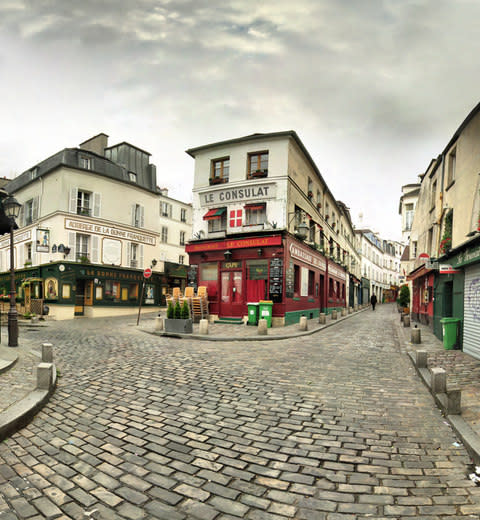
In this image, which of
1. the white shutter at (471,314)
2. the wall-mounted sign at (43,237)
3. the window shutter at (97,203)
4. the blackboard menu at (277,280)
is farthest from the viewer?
the window shutter at (97,203)

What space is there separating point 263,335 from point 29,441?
9.36 metres

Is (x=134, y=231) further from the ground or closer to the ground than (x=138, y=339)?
further from the ground

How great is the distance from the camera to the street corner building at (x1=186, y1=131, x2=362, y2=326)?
658 inches

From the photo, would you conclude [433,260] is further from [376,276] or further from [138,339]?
[376,276]

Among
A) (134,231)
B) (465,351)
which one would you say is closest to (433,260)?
(465,351)

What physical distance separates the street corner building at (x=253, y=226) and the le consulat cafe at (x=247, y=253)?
49 mm

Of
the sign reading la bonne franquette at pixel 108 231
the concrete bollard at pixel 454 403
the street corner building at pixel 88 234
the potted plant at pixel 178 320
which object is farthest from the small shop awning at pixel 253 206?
the concrete bollard at pixel 454 403

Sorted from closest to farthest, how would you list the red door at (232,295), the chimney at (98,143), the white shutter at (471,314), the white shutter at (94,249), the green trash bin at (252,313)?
the white shutter at (471,314), the green trash bin at (252,313), the red door at (232,295), the white shutter at (94,249), the chimney at (98,143)

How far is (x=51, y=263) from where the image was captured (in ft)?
70.5

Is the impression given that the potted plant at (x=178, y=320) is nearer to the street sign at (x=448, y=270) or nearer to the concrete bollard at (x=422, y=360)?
the concrete bollard at (x=422, y=360)

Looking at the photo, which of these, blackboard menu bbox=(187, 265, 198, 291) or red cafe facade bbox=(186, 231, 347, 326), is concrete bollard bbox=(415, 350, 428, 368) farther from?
blackboard menu bbox=(187, 265, 198, 291)

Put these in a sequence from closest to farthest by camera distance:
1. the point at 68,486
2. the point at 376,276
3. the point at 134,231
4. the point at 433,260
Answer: the point at 68,486 → the point at 433,260 → the point at 134,231 → the point at 376,276

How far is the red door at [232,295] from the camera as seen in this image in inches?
690

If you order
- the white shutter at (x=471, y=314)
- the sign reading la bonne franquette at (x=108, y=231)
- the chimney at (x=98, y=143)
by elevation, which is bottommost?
the white shutter at (x=471, y=314)
